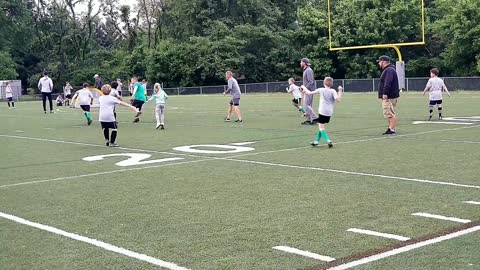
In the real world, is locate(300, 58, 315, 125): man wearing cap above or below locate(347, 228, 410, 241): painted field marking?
above

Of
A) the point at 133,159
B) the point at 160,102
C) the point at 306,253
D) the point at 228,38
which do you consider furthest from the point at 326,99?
the point at 228,38

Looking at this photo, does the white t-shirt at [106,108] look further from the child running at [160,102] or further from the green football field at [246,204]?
the child running at [160,102]

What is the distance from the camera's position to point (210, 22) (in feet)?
242

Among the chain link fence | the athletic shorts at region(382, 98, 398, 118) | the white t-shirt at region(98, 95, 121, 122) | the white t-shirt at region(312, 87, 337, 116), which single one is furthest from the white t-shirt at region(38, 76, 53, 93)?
the chain link fence

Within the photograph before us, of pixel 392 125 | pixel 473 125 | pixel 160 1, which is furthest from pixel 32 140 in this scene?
→ pixel 160 1

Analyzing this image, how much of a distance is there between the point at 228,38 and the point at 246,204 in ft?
A: 199

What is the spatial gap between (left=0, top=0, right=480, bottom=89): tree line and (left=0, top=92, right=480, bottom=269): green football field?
43.3m

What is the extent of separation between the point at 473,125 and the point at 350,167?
27.9 ft

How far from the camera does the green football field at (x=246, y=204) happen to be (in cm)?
590

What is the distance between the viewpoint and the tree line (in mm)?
58719

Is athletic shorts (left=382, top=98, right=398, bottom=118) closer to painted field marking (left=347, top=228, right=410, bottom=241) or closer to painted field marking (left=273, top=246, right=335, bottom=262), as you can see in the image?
painted field marking (left=347, top=228, right=410, bottom=241)

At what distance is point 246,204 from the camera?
816cm

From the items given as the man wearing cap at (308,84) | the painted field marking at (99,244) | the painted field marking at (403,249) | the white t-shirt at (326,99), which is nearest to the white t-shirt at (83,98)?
the man wearing cap at (308,84)

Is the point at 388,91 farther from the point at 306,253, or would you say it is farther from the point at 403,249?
the point at 306,253
